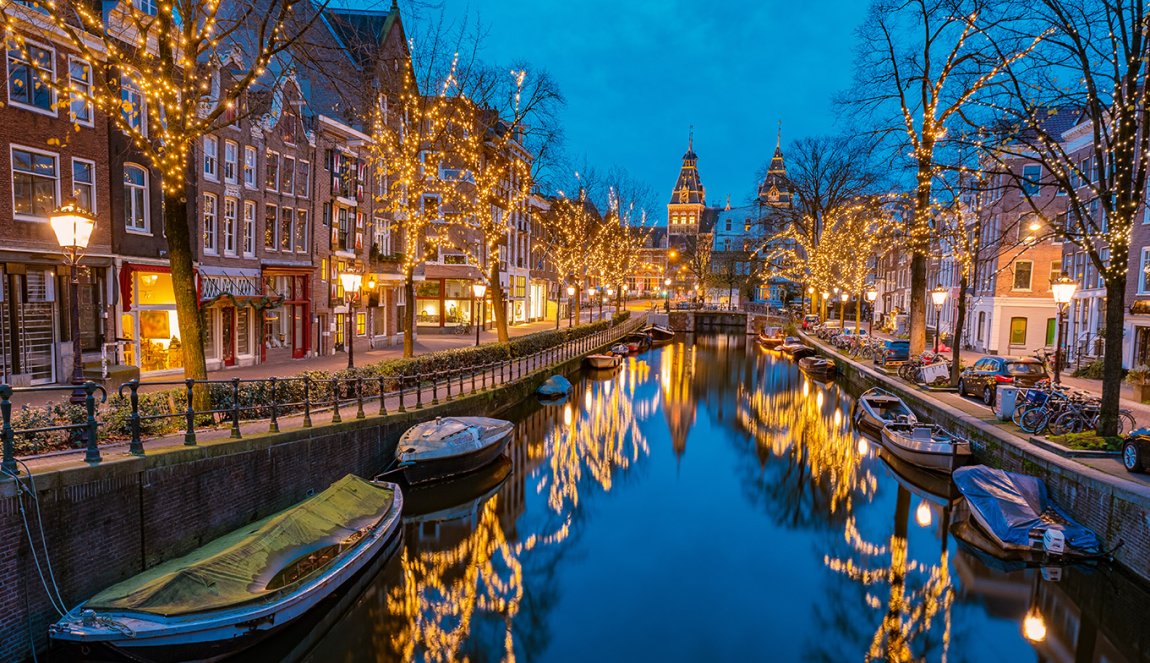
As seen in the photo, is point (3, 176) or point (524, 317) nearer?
point (3, 176)

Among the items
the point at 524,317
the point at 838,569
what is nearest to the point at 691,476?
the point at 838,569

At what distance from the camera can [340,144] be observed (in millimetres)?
32844

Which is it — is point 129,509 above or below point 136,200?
below

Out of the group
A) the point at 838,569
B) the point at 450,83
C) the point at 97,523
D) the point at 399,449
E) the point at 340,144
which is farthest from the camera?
the point at 340,144

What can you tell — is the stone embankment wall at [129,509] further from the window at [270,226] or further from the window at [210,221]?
the window at [270,226]

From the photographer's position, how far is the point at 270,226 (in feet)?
95.5

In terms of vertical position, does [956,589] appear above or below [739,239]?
below

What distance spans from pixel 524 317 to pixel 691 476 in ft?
146

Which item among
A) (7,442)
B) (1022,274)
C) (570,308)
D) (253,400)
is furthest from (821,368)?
(7,442)

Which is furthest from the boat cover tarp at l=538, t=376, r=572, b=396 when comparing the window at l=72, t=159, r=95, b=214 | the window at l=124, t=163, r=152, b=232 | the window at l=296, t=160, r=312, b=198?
the window at l=72, t=159, r=95, b=214

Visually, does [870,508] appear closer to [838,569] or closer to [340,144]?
[838,569]

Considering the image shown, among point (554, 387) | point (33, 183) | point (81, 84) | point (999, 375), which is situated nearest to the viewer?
point (33, 183)

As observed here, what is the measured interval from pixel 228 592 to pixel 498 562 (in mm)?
5923

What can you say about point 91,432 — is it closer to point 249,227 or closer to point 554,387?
point 249,227
